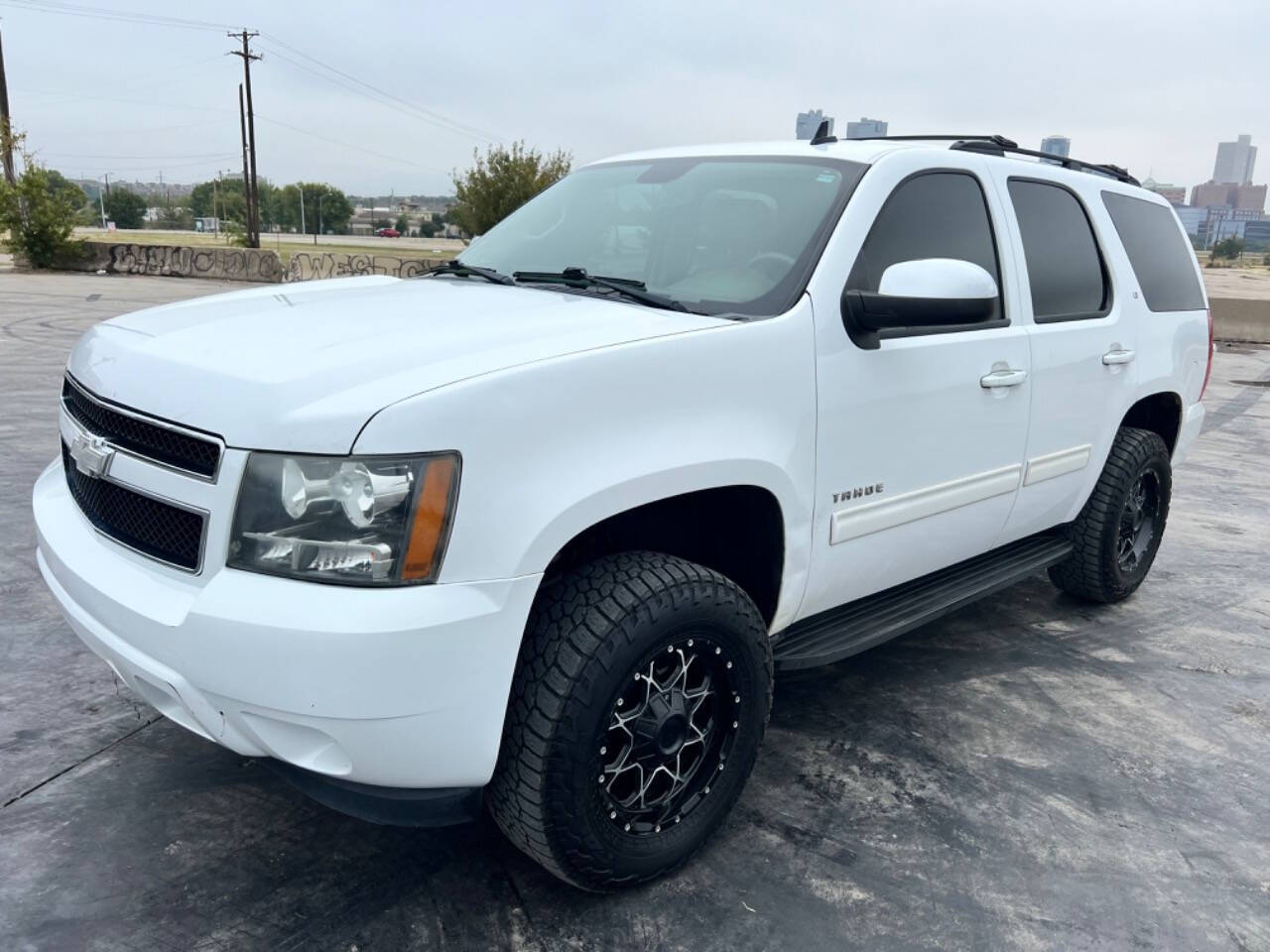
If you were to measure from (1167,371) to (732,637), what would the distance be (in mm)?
3073

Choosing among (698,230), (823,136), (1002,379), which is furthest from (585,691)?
(823,136)

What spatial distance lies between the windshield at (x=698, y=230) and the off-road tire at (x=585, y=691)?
80cm

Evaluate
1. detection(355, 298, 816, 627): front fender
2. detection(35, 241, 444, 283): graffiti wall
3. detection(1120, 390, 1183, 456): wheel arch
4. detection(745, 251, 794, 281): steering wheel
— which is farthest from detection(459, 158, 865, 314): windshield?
detection(35, 241, 444, 283): graffiti wall

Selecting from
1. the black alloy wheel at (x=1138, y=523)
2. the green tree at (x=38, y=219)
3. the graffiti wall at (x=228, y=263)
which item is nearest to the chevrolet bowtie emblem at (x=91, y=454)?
the black alloy wheel at (x=1138, y=523)

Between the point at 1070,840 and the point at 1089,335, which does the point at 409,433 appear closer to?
the point at 1070,840

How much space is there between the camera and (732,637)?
2539mm

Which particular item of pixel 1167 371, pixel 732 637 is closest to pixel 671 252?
pixel 732 637

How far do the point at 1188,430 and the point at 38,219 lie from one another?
30166 millimetres

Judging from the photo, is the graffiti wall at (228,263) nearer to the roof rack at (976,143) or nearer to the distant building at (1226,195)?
the roof rack at (976,143)

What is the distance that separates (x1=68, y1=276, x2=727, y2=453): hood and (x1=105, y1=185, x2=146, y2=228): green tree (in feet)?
473

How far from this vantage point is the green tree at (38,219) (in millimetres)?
27625

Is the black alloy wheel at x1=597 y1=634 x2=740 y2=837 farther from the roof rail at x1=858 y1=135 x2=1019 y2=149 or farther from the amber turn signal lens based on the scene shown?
the roof rail at x1=858 y1=135 x2=1019 y2=149

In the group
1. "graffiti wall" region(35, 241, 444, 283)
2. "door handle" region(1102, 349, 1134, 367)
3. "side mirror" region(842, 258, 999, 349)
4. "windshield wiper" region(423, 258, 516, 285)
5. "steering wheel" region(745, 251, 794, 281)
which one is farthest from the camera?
"graffiti wall" region(35, 241, 444, 283)

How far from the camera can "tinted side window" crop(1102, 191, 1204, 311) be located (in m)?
4.38
